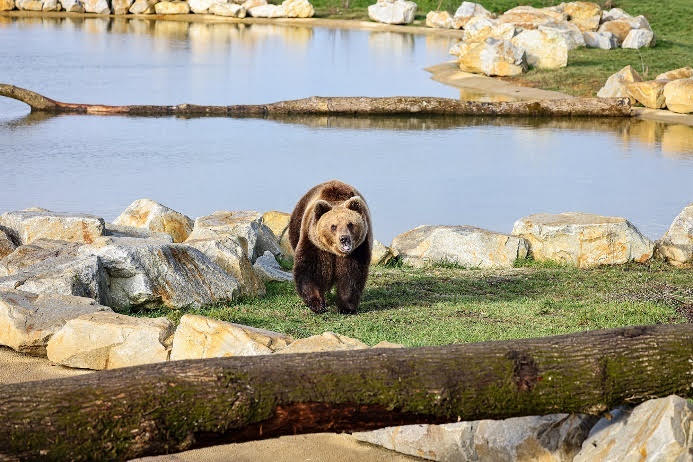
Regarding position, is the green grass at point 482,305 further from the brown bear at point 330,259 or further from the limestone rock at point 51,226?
the limestone rock at point 51,226

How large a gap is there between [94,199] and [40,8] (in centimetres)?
4453

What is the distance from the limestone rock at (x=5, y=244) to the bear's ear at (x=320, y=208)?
3.20 m

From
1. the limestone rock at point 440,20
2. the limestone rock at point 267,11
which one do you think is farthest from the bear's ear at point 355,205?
the limestone rock at point 267,11

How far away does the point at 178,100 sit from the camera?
28.8 metres

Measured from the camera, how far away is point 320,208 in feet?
30.8

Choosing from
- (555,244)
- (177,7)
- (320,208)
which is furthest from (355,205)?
(177,7)

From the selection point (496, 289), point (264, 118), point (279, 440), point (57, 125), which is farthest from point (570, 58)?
point (279, 440)

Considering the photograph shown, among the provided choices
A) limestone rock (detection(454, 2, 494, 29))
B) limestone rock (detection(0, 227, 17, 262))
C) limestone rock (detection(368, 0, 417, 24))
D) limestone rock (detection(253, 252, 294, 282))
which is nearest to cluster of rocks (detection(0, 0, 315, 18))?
limestone rock (detection(368, 0, 417, 24))

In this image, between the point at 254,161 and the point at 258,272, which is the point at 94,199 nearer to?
the point at 254,161

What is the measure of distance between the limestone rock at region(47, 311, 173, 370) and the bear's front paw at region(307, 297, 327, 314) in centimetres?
223

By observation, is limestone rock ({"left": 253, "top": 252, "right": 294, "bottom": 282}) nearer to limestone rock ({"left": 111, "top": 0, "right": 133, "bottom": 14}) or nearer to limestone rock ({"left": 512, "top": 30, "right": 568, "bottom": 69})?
limestone rock ({"left": 512, "top": 30, "right": 568, "bottom": 69})

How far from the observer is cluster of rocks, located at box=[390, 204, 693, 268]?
38.8ft

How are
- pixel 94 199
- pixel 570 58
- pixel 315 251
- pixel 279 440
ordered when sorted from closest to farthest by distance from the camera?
pixel 279 440, pixel 315 251, pixel 94 199, pixel 570 58

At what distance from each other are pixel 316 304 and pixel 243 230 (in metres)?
2.28
